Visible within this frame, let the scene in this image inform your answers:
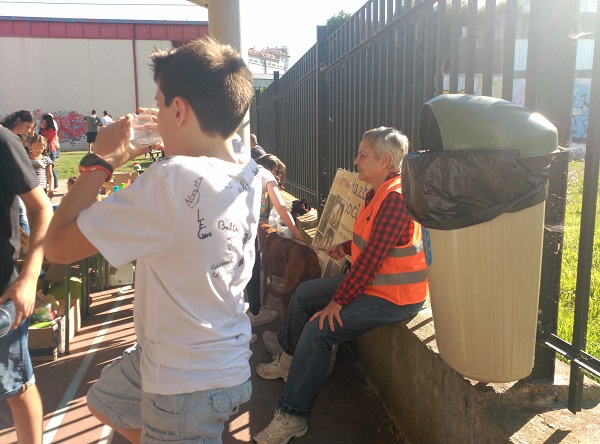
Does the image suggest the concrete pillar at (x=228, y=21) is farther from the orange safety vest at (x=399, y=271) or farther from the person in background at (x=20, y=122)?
the orange safety vest at (x=399, y=271)

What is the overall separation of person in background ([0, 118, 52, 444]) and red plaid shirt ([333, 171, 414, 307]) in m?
1.58

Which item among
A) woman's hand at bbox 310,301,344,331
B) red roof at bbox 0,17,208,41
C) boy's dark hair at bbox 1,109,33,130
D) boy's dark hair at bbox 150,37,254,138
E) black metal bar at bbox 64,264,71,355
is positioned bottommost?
black metal bar at bbox 64,264,71,355

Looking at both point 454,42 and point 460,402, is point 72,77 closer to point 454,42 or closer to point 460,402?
point 454,42

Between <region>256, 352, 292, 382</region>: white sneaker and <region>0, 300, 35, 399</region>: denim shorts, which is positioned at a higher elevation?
<region>0, 300, 35, 399</region>: denim shorts

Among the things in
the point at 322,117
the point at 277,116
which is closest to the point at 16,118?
the point at 322,117

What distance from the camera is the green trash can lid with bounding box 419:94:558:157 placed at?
1.82 meters

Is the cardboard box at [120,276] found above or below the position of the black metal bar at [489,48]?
below

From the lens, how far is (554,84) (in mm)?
2098

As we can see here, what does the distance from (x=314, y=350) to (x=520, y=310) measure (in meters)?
1.36

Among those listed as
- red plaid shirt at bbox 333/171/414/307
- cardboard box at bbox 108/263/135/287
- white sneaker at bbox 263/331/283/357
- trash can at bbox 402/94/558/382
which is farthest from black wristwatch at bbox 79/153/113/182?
cardboard box at bbox 108/263/135/287

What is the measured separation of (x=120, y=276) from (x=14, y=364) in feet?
12.9

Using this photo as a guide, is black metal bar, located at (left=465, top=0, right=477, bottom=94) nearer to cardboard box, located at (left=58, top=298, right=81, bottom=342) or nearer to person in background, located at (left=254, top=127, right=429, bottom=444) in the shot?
person in background, located at (left=254, top=127, right=429, bottom=444)

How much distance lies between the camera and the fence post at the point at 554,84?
2070 millimetres

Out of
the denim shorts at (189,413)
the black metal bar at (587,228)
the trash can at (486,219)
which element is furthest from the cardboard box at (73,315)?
the black metal bar at (587,228)
